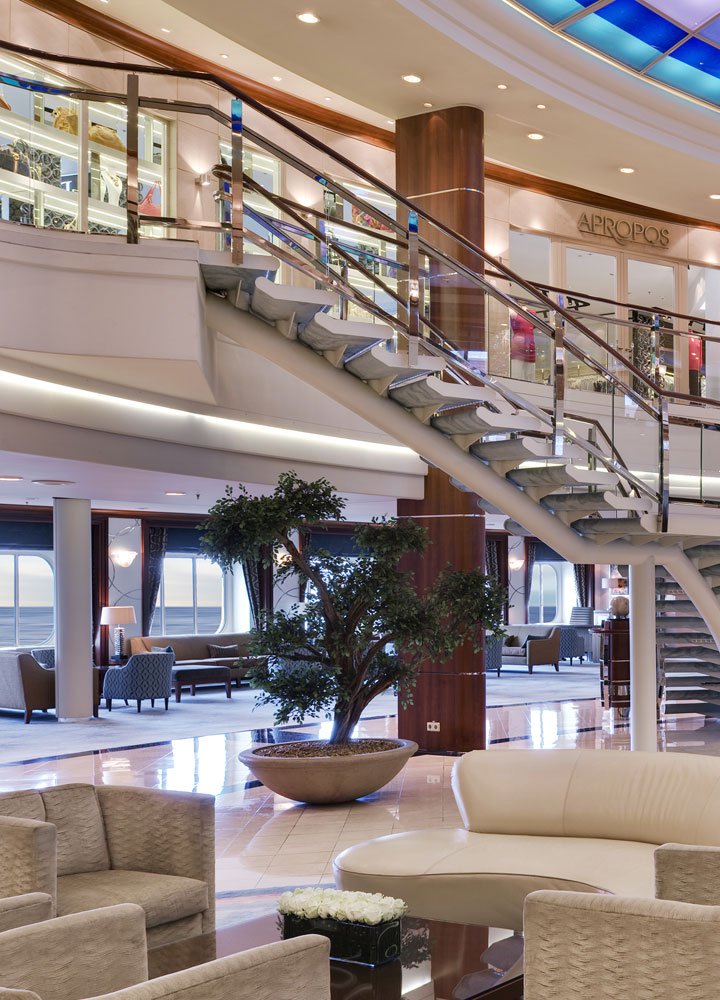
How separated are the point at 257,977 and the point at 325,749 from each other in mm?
6405

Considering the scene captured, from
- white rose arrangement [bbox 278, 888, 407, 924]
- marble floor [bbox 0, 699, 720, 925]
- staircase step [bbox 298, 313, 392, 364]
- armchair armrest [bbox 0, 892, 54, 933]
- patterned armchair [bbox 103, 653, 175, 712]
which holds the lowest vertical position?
marble floor [bbox 0, 699, 720, 925]

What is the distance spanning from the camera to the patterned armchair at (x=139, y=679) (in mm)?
16312

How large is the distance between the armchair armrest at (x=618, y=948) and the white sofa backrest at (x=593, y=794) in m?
2.23

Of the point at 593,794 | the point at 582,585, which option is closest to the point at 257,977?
the point at 593,794

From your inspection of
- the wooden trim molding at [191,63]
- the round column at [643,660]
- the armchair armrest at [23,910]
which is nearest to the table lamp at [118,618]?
the wooden trim molding at [191,63]

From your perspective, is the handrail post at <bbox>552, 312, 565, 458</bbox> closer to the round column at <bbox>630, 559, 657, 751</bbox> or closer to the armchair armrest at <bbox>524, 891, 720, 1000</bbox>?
the round column at <bbox>630, 559, 657, 751</bbox>

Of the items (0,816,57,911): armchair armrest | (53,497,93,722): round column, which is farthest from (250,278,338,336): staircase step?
(53,497,93,722): round column

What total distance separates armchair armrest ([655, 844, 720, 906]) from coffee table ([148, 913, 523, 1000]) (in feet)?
1.95

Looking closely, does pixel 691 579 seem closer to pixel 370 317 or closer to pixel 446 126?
pixel 370 317

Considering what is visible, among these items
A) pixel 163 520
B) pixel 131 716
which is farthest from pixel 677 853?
pixel 163 520

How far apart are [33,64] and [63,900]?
5256 millimetres

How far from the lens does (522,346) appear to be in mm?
8992

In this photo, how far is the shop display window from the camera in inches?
286

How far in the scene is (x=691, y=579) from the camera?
396 inches
